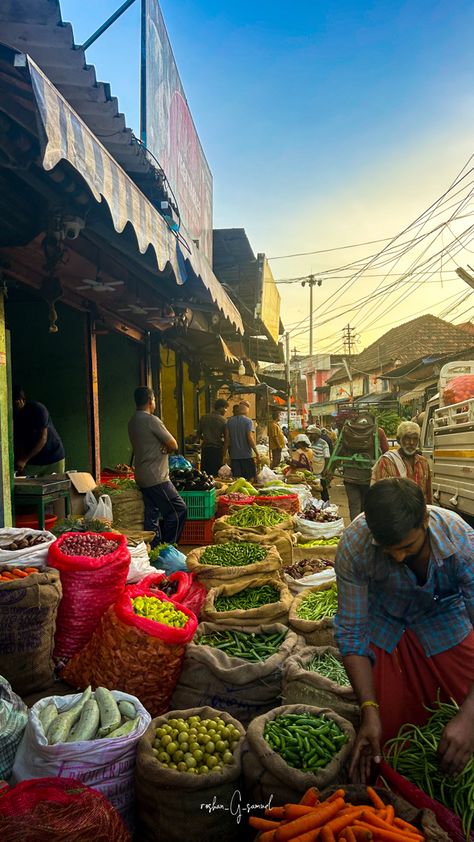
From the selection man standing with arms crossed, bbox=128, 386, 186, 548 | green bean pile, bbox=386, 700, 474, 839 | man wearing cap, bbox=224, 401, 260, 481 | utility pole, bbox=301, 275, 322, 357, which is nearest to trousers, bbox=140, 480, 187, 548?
man standing with arms crossed, bbox=128, 386, 186, 548

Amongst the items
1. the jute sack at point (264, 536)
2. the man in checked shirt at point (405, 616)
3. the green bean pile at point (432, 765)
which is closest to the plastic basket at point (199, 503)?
the jute sack at point (264, 536)

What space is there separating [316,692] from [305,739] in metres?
0.46

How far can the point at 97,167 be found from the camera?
336cm

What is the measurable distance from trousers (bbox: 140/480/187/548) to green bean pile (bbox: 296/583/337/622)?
285cm

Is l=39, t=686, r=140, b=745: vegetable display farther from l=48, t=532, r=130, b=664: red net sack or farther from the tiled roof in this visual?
the tiled roof

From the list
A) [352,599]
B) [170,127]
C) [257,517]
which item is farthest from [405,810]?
[170,127]

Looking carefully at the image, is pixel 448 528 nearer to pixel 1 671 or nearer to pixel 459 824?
pixel 459 824

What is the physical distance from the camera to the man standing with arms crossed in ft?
21.1

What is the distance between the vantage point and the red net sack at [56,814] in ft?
5.78

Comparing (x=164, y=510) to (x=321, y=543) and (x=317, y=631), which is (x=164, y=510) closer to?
(x=321, y=543)

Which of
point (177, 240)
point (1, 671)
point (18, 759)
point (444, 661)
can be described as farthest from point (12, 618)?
point (177, 240)

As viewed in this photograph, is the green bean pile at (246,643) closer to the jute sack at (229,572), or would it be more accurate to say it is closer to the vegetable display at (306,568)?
the jute sack at (229,572)

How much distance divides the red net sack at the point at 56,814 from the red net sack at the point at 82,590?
5.10ft

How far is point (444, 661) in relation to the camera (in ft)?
8.61
